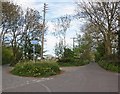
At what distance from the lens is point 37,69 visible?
27875mm

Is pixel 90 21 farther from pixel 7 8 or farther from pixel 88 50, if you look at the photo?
pixel 88 50

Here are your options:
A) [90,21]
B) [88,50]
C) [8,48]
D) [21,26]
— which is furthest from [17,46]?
[88,50]

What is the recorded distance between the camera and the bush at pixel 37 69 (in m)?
26.8

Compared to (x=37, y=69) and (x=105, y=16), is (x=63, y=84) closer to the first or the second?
(x=37, y=69)

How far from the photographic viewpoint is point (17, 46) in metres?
52.8

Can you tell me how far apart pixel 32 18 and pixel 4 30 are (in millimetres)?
5293

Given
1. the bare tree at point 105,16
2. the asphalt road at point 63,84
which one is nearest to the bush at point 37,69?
the asphalt road at point 63,84

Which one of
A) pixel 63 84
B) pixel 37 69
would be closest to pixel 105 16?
pixel 37 69

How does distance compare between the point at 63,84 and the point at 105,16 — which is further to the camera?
the point at 105,16

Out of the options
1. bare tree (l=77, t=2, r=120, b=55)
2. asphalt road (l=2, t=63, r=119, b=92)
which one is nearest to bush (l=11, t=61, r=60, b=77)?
asphalt road (l=2, t=63, r=119, b=92)

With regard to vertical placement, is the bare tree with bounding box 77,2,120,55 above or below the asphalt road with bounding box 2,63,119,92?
above

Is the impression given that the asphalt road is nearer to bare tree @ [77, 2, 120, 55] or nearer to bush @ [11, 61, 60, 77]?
bush @ [11, 61, 60, 77]

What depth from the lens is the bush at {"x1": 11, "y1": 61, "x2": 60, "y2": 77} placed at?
87.9 ft

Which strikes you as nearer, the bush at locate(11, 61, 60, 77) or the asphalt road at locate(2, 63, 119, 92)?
the asphalt road at locate(2, 63, 119, 92)
